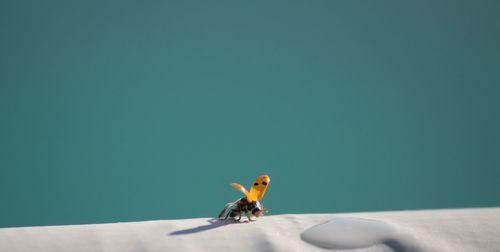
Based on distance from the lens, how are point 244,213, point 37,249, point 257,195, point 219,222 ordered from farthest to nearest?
point 257,195 → point 244,213 → point 219,222 → point 37,249

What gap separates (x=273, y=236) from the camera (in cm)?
84

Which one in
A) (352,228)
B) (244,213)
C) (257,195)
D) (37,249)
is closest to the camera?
(37,249)

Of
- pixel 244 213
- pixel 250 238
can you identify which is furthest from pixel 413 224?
pixel 244 213

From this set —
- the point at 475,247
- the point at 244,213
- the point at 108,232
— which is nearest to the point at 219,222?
the point at 244,213

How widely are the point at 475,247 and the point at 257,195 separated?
726 millimetres

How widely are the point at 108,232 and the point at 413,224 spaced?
0.58m

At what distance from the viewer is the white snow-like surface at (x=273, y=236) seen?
2.59 feet

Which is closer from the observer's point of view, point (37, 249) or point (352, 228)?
point (37, 249)

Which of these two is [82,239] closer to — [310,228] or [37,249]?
[37,249]

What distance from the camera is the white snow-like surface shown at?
789 millimetres

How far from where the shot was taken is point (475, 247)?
30.9 inches

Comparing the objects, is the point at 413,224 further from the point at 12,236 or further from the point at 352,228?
the point at 12,236

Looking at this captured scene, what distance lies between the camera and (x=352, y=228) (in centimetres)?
89

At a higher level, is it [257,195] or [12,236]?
[12,236]
